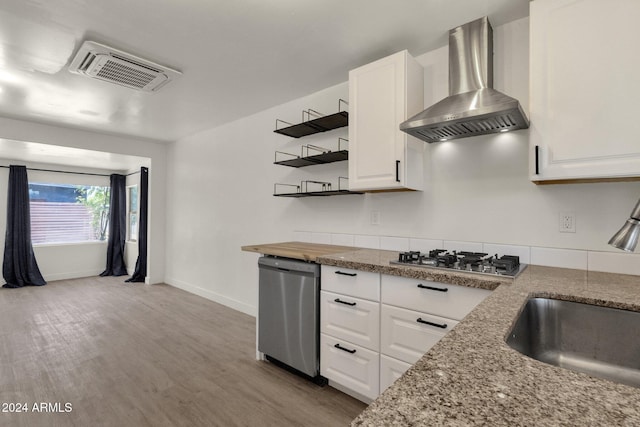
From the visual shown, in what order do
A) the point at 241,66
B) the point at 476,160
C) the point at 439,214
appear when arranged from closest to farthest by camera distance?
the point at 476,160 → the point at 439,214 → the point at 241,66

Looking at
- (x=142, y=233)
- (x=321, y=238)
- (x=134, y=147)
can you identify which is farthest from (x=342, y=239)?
(x=142, y=233)

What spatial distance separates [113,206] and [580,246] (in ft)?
24.2

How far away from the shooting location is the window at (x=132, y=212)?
21.6 ft

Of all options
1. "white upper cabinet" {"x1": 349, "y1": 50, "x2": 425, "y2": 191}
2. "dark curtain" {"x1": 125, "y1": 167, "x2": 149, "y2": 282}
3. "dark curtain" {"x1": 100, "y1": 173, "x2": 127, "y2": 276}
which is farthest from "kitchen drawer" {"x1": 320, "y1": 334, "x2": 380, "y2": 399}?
"dark curtain" {"x1": 100, "y1": 173, "x2": 127, "y2": 276}

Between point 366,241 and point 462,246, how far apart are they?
804mm

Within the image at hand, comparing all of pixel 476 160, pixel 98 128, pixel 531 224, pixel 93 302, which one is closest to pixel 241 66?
pixel 476 160

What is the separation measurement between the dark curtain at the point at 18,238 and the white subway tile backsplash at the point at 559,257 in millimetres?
7182

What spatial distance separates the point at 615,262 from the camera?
1.72 meters

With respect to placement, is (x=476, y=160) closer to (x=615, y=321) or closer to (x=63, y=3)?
(x=615, y=321)

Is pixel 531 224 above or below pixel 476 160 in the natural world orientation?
below

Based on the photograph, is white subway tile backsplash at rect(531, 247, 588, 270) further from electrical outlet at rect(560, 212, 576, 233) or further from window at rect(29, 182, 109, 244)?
window at rect(29, 182, 109, 244)

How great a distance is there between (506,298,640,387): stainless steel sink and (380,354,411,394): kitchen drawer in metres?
0.85

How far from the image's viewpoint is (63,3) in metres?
1.90

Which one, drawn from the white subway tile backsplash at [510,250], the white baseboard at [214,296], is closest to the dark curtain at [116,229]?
the white baseboard at [214,296]
